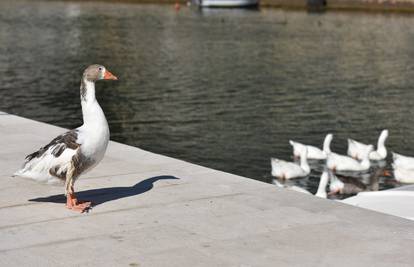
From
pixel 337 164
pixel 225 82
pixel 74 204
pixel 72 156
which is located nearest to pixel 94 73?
pixel 72 156

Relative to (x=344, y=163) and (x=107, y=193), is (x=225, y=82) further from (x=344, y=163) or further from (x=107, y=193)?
(x=107, y=193)

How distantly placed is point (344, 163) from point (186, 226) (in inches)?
594

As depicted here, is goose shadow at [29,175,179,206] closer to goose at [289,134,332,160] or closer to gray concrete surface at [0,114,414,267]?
gray concrete surface at [0,114,414,267]

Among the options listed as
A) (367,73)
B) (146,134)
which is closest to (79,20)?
(367,73)

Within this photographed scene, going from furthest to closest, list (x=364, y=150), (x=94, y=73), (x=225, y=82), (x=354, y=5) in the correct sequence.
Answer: (x=354, y=5)
(x=225, y=82)
(x=364, y=150)
(x=94, y=73)

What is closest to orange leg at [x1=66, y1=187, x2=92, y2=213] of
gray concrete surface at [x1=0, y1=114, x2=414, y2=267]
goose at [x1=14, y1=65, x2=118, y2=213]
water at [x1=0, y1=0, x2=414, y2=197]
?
goose at [x1=14, y1=65, x2=118, y2=213]

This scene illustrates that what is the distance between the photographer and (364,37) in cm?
6981

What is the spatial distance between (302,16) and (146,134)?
2513 inches

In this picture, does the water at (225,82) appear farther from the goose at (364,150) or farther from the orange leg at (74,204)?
the orange leg at (74,204)

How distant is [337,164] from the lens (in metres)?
25.1

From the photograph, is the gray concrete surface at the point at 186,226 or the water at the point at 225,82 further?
the water at the point at 225,82

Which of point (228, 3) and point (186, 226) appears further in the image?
point (228, 3)

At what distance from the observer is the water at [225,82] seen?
29828 mm

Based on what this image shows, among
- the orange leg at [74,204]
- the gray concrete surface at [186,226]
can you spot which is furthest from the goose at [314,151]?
the orange leg at [74,204]
